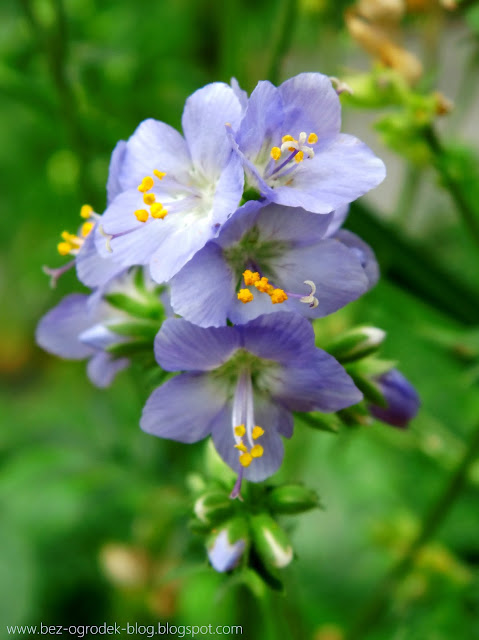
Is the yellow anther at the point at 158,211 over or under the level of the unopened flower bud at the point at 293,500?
over

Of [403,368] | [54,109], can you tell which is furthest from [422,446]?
[54,109]

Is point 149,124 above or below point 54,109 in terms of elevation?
above

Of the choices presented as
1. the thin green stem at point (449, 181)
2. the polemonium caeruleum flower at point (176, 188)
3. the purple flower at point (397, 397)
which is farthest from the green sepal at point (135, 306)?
the thin green stem at point (449, 181)

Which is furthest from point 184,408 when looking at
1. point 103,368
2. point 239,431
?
point 103,368

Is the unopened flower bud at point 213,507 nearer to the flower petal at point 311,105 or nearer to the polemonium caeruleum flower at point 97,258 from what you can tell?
the polemonium caeruleum flower at point 97,258

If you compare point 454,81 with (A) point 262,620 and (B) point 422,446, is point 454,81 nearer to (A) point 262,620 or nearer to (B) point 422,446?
(B) point 422,446

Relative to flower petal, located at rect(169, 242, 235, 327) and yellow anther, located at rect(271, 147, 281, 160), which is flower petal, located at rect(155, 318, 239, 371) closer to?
flower petal, located at rect(169, 242, 235, 327)
